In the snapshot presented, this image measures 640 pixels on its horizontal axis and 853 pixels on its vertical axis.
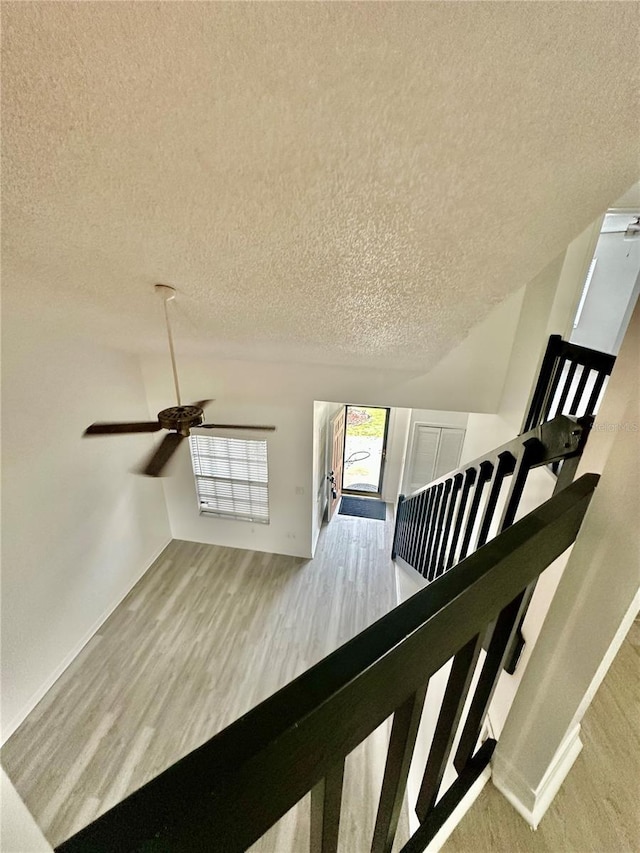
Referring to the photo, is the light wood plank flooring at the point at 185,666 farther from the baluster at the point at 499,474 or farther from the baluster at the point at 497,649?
the baluster at the point at 499,474

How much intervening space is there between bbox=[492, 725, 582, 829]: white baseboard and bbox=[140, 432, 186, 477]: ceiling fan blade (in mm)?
2005

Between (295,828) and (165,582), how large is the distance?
283 cm

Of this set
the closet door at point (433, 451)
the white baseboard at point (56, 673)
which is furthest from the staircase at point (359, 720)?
the closet door at point (433, 451)

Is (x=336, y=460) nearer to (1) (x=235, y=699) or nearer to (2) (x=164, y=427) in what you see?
(1) (x=235, y=699)

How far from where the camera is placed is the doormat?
595cm

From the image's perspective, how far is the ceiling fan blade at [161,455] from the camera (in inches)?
77.9

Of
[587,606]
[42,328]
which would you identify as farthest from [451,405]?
[42,328]

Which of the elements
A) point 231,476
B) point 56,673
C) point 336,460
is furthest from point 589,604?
point 336,460

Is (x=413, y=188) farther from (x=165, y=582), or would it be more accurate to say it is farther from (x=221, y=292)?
(x=165, y=582)

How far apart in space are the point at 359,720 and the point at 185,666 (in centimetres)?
377

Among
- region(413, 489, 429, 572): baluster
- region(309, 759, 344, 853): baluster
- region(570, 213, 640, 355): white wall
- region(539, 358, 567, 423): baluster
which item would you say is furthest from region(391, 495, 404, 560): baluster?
region(309, 759, 344, 853): baluster

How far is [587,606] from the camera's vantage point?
860mm

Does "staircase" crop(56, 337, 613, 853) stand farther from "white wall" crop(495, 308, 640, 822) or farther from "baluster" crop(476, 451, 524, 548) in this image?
"baluster" crop(476, 451, 524, 548)

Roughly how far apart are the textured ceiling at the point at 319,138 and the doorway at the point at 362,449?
5.40 m
